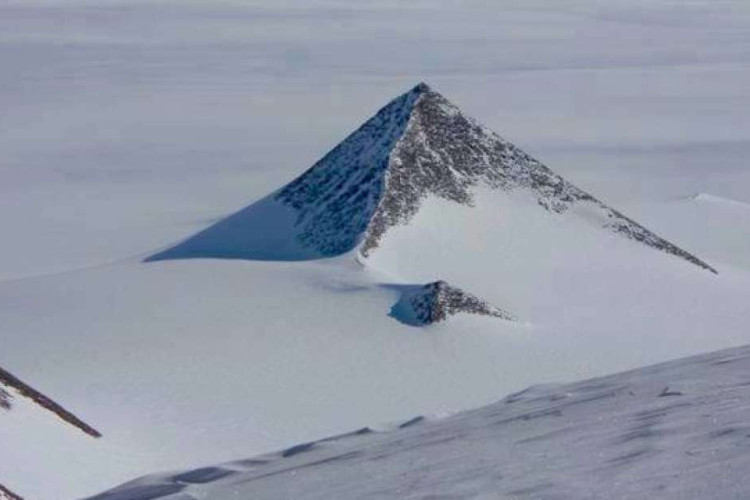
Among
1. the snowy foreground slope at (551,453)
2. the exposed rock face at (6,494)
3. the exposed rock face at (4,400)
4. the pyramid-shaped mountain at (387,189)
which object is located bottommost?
the exposed rock face at (6,494)

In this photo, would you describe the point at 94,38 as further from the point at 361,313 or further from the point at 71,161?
the point at 361,313

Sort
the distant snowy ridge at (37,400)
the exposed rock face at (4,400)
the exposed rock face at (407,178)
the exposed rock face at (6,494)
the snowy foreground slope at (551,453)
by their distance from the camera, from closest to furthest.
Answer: the snowy foreground slope at (551,453), the exposed rock face at (6,494), the exposed rock face at (4,400), the distant snowy ridge at (37,400), the exposed rock face at (407,178)

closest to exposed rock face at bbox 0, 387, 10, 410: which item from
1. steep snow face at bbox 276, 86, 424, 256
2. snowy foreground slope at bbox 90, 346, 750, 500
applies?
snowy foreground slope at bbox 90, 346, 750, 500

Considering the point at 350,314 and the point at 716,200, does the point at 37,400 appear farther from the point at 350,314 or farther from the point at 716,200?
the point at 716,200

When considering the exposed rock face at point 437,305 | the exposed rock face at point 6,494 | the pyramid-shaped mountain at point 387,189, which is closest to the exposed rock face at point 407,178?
the pyramid-shaped mountain at point 387,189

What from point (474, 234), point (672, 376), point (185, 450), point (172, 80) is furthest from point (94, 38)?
point (672, 376)

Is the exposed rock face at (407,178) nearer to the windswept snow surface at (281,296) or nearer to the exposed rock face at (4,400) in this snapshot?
the windswept snow surface at (281,296)
